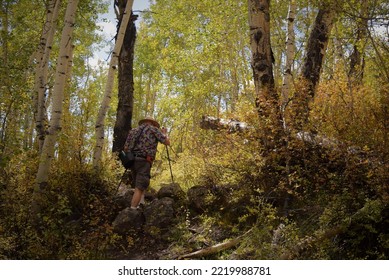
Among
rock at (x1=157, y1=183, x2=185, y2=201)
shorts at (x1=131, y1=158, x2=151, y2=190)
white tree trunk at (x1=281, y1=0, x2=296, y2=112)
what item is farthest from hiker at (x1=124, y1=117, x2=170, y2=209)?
white tree trunk at (x1=281, y1=0, x2=296, y2=112)

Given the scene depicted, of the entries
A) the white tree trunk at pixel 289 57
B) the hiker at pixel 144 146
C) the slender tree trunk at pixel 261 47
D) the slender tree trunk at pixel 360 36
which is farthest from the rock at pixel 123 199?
the slender tree trunk at pixel 360 36

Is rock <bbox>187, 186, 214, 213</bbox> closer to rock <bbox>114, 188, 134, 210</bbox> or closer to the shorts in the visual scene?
the shorts

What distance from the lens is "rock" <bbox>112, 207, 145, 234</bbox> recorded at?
6.86 m

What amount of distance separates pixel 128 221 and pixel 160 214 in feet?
1.80

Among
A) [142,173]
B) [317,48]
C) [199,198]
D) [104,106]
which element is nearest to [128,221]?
[142,173]

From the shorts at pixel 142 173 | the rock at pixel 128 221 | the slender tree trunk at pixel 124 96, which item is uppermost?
the slender tree trunk at pixel 124 96

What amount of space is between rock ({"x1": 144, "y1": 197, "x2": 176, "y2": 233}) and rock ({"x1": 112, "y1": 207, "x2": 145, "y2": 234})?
5.3 inches

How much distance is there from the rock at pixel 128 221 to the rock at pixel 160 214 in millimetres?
135

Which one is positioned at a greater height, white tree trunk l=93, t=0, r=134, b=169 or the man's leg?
white tree trunk l=93, t=0, r=134, b=169

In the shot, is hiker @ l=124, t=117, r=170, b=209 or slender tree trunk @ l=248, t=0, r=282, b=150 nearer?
hiker @ l=124, t=117, r=170, b=209

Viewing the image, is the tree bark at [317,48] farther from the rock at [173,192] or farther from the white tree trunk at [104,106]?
the white tree trunk at [104,106]

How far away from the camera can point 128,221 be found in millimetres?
6926

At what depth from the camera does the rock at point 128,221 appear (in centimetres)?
686

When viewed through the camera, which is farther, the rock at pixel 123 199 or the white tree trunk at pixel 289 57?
the white tree trunk at pixel 289 57
